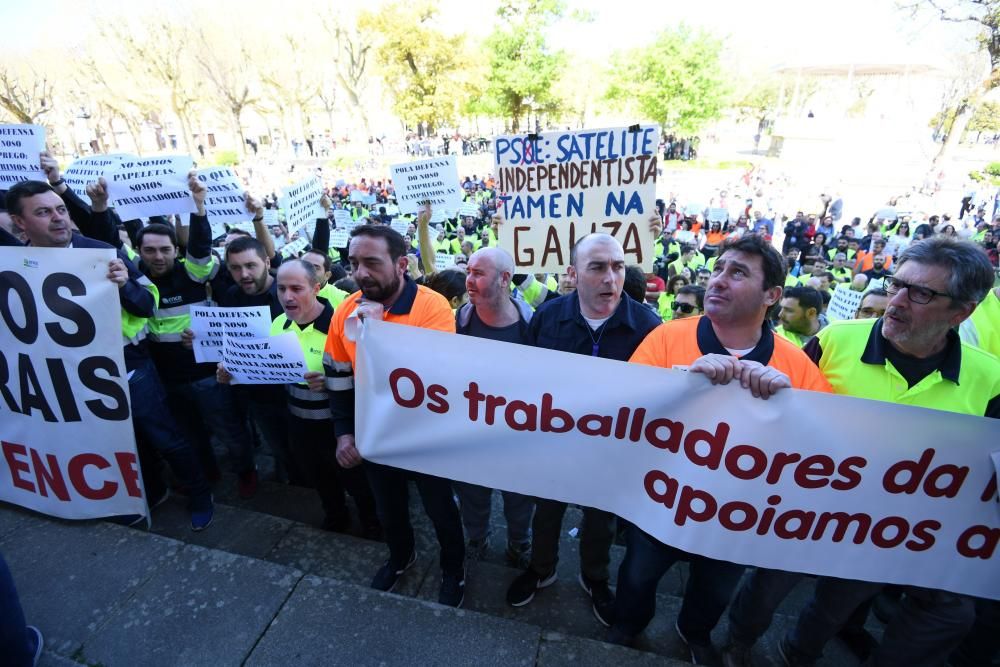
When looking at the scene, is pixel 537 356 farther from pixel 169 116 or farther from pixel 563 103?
pixel 169 116

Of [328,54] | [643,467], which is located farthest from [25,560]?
[328,54]

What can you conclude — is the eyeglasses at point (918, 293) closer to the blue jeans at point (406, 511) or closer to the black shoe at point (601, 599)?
the black shoe at point (601, 599)

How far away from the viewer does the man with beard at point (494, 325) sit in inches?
109

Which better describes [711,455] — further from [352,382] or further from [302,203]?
[302,203]

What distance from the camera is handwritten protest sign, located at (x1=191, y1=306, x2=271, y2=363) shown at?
296 cm

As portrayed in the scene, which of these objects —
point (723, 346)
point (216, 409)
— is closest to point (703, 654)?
point (723, 346)

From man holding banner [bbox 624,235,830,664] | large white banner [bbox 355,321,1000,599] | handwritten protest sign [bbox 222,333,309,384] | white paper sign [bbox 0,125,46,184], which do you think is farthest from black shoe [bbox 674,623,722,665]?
white paper sign [bbox 0,125,46,184]

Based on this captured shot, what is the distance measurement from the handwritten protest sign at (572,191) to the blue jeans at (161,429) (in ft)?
8.72

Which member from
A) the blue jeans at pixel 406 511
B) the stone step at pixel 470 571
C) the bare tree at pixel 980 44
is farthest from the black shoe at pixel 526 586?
the bare tree at pixel 980 44

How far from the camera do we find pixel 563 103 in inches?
1480

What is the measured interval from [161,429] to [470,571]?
204 centimetres

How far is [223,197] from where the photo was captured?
177 inches

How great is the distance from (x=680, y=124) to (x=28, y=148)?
3606cm

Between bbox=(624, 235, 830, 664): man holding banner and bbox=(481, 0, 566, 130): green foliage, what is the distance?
36308 mm
